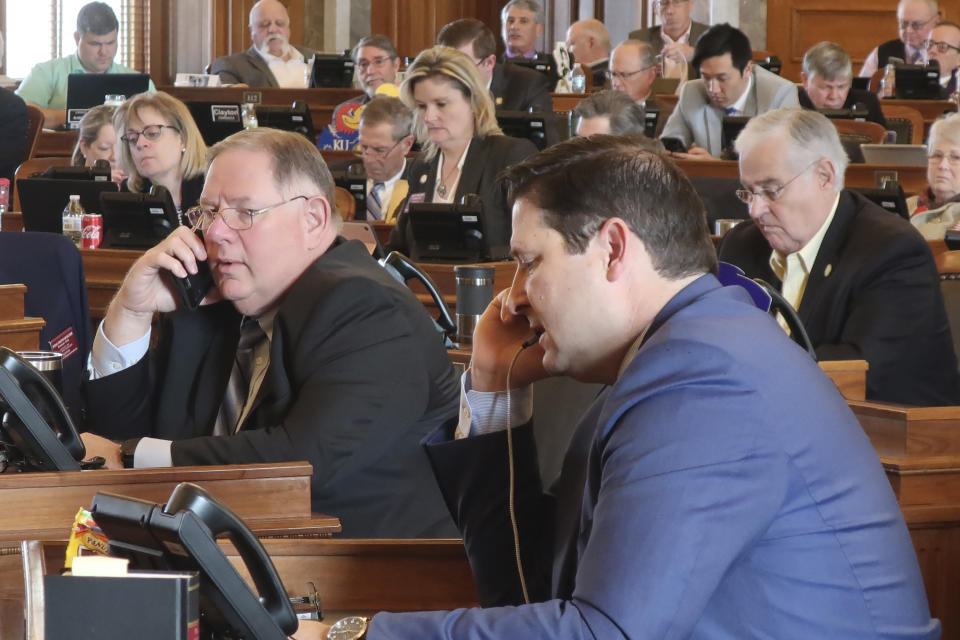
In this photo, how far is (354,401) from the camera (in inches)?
80.9

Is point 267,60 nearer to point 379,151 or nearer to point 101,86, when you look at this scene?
point 101,86

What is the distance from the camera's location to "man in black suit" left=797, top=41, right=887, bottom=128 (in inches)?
296

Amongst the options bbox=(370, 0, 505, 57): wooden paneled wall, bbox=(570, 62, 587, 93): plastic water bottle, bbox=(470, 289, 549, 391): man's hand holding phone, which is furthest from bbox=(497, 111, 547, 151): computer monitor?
bbox=(370, 0, 505, 57): wooden paneled wall

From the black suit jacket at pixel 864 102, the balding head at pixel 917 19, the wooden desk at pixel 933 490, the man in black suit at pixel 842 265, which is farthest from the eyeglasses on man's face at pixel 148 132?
the balding head at pixel 917 19

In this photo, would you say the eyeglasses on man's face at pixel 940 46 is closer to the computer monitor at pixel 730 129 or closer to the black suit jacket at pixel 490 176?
the computer monitor at pixel 730 129

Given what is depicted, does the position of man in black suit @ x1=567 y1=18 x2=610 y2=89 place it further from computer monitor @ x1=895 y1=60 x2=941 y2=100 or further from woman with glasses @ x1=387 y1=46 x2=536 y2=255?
woman with glasses @ x1=387 y1=46 x2=536 y2=255

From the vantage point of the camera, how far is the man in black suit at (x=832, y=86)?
24.6ft

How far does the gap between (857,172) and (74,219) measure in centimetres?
332

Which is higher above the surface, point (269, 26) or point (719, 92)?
point (269, 26)

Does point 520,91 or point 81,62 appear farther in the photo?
point 81,62

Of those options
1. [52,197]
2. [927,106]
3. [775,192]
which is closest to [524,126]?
[52,197]

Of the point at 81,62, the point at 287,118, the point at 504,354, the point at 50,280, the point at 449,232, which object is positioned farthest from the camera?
the point at 81,62

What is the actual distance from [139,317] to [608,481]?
1.51 m

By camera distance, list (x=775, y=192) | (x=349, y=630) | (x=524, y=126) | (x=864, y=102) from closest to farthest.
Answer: (x=349, y=630)
(x=775, y=192)
(x=524, y=126)
(x=864, y=102)
